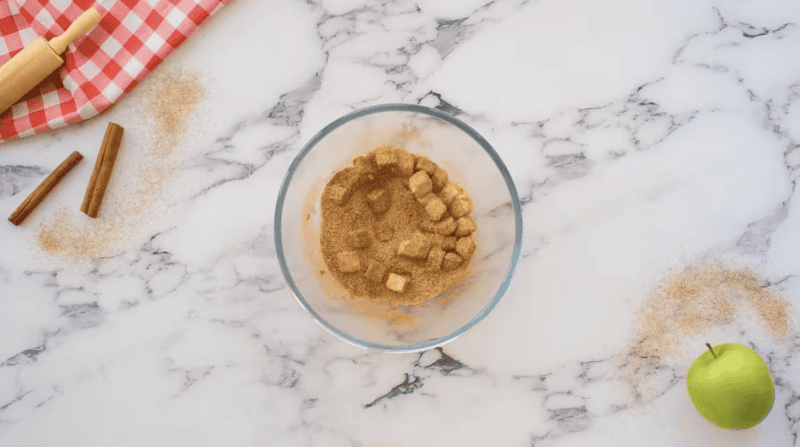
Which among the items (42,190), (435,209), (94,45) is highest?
(94,45)

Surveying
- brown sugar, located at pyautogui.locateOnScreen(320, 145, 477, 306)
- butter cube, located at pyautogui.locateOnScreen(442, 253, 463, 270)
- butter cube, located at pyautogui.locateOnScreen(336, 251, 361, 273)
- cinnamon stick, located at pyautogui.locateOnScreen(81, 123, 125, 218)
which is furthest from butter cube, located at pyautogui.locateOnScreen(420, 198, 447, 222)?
cinnamon stick, located at pyautogui.locateOnScreen(81, 123, 125, 218)

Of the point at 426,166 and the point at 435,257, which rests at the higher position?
the point at 426,166

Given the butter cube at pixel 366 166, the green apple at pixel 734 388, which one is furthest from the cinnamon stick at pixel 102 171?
the green apple at pixel 734 388

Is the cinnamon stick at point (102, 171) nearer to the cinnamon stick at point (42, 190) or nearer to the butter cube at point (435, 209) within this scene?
the cinnamon stick at point (42, 190)

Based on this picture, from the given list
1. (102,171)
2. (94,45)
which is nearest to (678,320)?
(102,171)

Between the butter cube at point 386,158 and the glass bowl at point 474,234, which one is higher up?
the butter cube at point 386,158

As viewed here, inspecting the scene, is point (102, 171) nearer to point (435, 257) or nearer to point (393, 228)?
point (393, 228)

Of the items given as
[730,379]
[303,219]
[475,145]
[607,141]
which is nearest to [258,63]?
[303,219]
